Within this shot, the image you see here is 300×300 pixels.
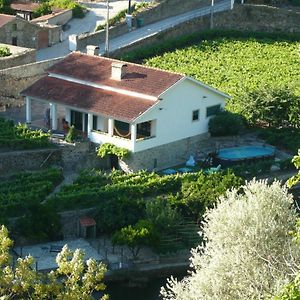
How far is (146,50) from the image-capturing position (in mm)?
56844

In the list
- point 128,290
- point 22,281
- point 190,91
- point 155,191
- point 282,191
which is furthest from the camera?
point 190,91

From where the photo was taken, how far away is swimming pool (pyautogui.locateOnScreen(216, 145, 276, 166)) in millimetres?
41656

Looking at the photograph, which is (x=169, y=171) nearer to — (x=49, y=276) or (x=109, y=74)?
(x=109, y=74)

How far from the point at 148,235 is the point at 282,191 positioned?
20.2ft

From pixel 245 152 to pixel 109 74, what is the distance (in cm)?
689

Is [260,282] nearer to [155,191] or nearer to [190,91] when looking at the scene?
[155,191]

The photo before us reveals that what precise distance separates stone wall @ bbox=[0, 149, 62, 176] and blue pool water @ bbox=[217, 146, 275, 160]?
7089 mm

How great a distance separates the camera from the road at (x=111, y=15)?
55.2 metres

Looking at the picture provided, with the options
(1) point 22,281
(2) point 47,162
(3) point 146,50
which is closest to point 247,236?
(1) point 22,281

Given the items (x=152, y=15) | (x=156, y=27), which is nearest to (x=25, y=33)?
(x=156, y=27)

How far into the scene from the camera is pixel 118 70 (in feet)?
140

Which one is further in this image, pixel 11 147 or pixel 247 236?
pixel 11 147

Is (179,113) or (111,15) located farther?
(111,15)

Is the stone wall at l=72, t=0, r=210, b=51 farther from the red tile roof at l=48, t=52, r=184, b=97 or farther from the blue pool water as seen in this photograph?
the blue pool water
